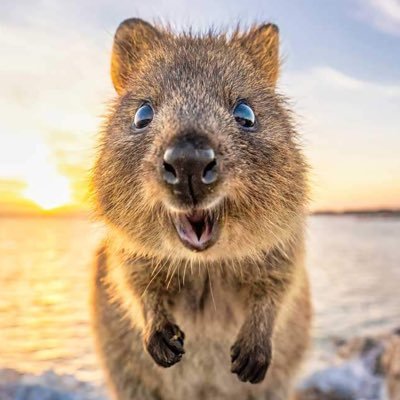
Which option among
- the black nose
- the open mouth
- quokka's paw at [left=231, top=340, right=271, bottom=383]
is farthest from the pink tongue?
quokka's paw at [left=231, top=340, right=271, bottom=383]

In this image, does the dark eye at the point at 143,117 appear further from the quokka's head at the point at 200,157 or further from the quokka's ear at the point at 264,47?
the quokka's ear at the point at 264,47

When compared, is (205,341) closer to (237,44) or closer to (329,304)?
(237,44)

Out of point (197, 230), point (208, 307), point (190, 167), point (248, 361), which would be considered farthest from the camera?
point (208, 307)

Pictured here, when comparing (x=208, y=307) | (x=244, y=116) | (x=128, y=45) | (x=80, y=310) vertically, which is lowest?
(x=80, y=310)

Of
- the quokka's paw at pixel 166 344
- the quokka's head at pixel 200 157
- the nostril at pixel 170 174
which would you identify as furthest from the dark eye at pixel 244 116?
the quokka's paw at pixel 166 344

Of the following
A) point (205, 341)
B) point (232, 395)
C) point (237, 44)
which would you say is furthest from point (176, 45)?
point (232, 395)

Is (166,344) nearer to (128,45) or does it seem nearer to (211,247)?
(211,247)

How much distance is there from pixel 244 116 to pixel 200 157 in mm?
1112

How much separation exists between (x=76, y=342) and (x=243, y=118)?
954 cm

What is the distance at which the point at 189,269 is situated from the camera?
17.0 feet

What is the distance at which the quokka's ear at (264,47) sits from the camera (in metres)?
5.71

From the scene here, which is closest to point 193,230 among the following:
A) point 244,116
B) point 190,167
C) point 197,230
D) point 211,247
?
point 197,230

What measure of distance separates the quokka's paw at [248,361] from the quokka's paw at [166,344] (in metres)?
0.41

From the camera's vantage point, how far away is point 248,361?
500cm
